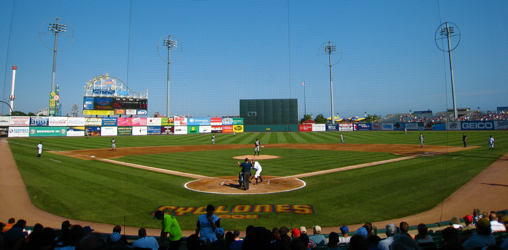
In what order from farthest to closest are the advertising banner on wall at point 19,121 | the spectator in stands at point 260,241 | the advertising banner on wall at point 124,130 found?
the advertising banner on wall at point 124,130 < the advertising banner on wall at point 19,121 < the spectator in stands at point 260,241

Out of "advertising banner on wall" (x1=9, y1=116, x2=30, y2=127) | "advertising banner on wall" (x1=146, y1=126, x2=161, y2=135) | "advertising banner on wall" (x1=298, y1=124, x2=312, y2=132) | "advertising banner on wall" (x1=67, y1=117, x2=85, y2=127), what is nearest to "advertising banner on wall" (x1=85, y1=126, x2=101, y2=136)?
"advertising banner on wall" (x1=67, y1=117, x2=85, y2=127)

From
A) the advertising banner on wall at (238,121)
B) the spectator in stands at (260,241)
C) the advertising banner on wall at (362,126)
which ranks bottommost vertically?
the spectator in stands at (260,241)

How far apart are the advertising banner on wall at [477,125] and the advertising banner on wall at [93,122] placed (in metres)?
73.6

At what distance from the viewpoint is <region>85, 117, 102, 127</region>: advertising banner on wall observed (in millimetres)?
56562

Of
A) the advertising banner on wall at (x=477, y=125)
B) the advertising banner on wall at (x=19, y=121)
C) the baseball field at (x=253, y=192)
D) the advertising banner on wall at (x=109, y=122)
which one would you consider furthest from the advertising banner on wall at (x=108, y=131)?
the advertising banner on wall at (x=477, y=125)

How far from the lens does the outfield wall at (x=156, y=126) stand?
5072 cm

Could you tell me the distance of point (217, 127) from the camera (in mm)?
68562

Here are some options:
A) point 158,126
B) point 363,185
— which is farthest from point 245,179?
point 158,126

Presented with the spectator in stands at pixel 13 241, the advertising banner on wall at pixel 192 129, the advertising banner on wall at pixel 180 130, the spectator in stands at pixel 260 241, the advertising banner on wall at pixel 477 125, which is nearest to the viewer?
the spectator in stands at pixel 260 241

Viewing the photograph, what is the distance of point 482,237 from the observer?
3781 mm

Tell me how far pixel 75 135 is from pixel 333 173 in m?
56.7

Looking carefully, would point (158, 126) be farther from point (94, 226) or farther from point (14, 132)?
point (94, 226)

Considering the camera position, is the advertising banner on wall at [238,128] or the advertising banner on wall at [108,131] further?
the advertising banner on wall at [238,128]

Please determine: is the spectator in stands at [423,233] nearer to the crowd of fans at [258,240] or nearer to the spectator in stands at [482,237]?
the crowd of fans at [258,240]
